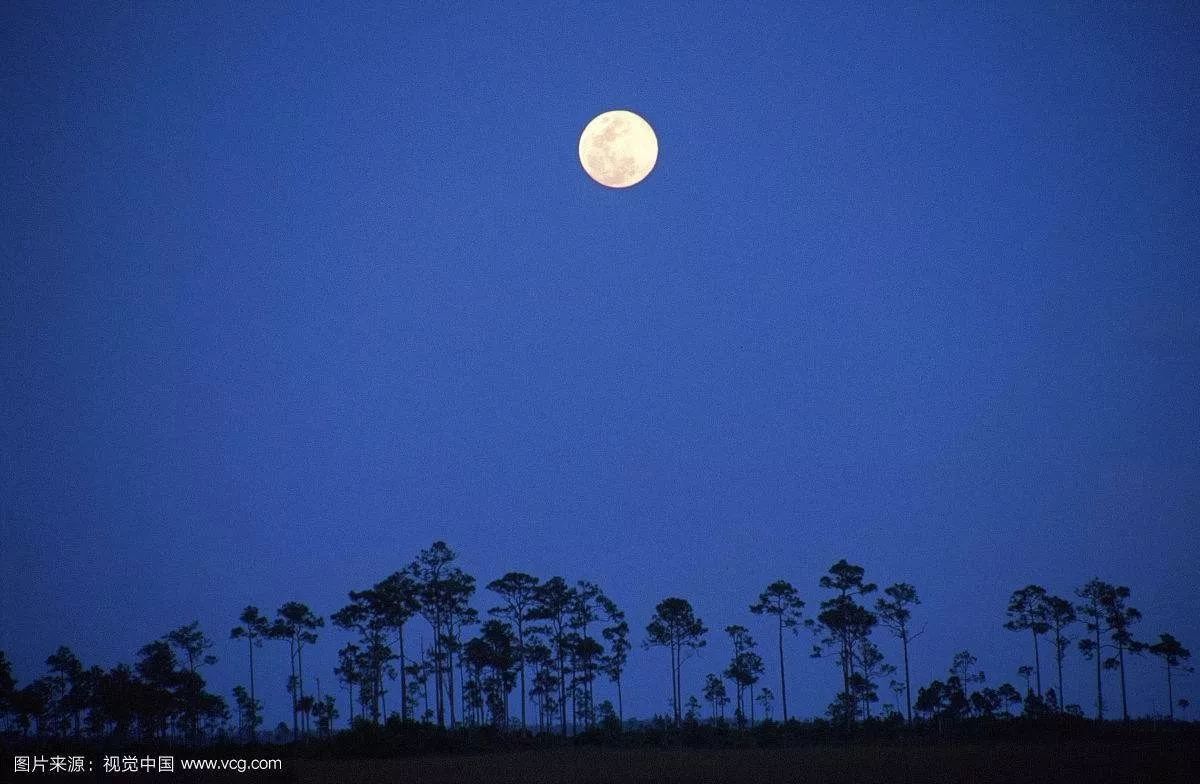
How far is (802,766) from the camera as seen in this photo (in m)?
35.9

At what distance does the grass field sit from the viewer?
31.6 m

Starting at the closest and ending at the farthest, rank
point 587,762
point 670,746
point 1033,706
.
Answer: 1. point 587,762
2. point 670,746
3. point 1033,706

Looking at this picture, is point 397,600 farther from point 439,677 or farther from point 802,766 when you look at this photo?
point 802,766

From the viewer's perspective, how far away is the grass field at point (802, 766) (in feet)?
104

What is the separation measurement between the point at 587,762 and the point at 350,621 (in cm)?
3305

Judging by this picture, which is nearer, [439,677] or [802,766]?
[802,766]

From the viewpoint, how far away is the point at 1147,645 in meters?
Result: 72.0

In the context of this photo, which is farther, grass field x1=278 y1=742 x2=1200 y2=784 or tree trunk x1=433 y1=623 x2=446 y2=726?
tree trunk x1=433 y1=623 x2=446 y2=726

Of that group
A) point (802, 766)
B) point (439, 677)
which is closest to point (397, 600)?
point (439, 677)

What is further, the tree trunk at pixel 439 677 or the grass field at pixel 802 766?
the tree trunk at pixel 439 677

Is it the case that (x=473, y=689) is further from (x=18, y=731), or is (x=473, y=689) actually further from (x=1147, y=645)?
(x=1147, y=645)

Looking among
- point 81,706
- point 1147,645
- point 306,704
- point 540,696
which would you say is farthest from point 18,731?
point 1147,645

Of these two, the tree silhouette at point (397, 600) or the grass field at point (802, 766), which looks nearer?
the grass field at point (802, 766)

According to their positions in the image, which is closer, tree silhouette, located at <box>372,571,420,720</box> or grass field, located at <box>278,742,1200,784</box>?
grass field, located at <box>278,742,1200,784</box>
